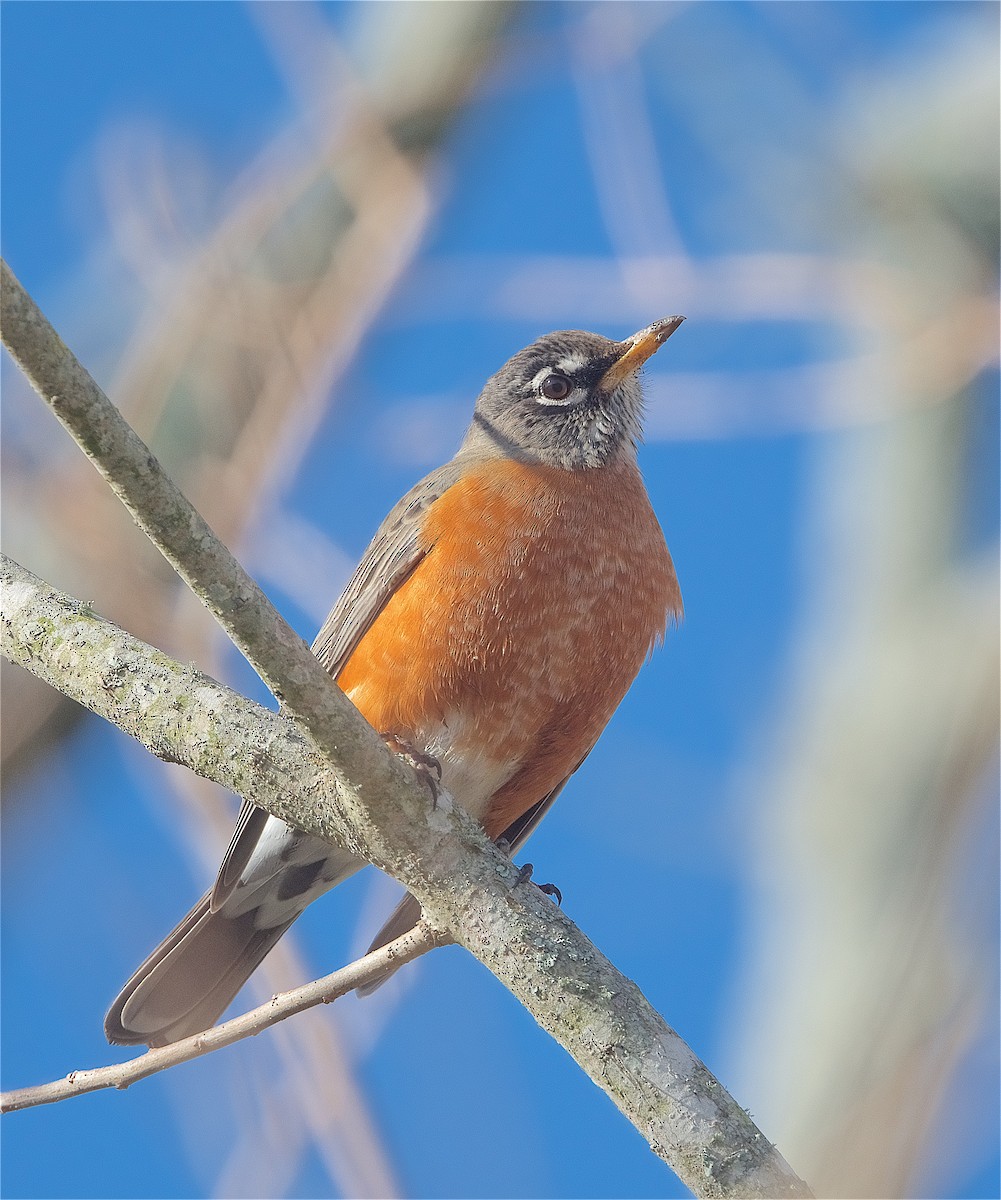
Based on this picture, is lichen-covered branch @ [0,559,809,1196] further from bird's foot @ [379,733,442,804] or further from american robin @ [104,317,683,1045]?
american robin @ [104,317,683,1045]

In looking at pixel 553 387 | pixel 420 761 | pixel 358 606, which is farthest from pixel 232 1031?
pixel 553 387

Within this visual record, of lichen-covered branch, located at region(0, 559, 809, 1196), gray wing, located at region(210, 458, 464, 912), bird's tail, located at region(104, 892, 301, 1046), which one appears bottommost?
lichen-covered branch, located at region(0, 559, 809, 1196)

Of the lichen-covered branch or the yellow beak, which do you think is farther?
the yellow beak

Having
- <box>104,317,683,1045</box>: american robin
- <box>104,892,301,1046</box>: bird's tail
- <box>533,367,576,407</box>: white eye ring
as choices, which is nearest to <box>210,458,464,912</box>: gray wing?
<box>104,317,683,1045</box>: american robin

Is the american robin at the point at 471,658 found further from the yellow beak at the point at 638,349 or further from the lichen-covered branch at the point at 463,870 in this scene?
the lichen-covered branch at the point at 463,870

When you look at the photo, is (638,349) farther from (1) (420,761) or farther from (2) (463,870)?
(2) (463,870)

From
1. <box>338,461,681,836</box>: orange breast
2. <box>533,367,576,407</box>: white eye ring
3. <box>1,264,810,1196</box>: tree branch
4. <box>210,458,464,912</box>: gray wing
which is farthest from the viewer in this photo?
<box>533,367,576,407</box>: white eye ring

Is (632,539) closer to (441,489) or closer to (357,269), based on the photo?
(441,489)

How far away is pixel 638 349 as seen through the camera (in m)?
6.05

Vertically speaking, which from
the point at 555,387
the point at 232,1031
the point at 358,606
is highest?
the point at 555,387

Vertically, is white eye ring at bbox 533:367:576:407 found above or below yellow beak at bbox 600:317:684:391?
above

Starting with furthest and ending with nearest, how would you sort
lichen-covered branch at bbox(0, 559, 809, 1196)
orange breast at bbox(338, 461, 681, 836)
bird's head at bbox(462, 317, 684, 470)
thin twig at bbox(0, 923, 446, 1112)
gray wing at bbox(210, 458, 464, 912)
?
1. bird's head at bbox(462, 317, 684, 470)
2. gray wing at bbox(210, 458, 464, 912)
3. orange breast at bbox(338, 461, 681, 836)
4. thin twig at bbox(0, 923, 446, 1112)
5. lichen-covered branch at bbox(0, 559, 809, 1196)

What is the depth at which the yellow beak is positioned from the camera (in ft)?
19.4

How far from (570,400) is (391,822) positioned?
3181 millimetres
